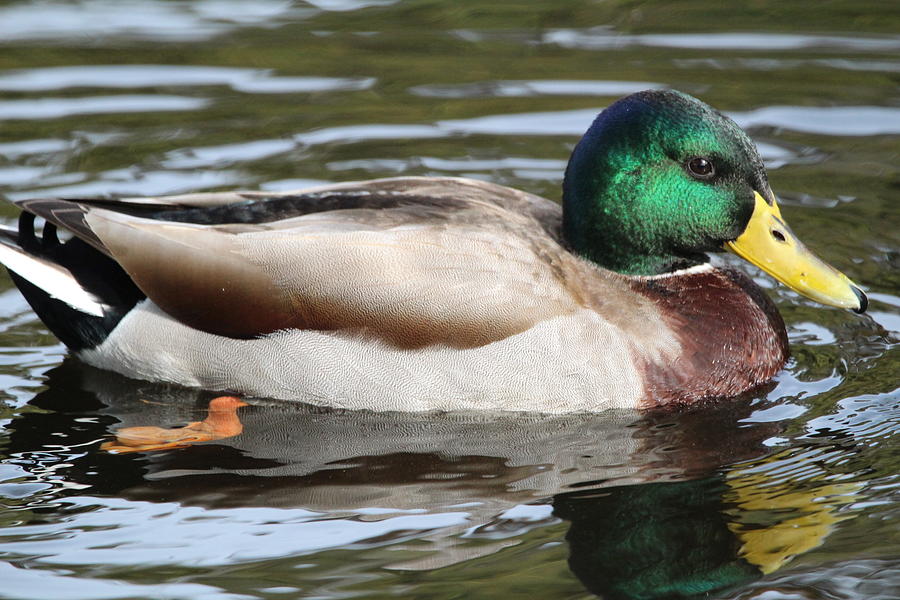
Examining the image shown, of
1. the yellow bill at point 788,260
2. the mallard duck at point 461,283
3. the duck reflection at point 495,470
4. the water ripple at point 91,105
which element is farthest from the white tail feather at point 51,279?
the water ripple at point 91,105

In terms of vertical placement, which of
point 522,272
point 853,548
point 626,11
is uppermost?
point 626,11

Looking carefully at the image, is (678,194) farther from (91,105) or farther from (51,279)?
(91,105)

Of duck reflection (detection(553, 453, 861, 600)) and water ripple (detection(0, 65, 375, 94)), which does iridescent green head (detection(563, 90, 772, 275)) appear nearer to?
duck reflection (detection(553, 453, 861, 600))

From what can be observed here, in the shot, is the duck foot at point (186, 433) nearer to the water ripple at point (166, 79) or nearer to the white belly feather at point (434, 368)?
the white belly feather at point (434, 368)

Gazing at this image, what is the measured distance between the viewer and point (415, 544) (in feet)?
16.5

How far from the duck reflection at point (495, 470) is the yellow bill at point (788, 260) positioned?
643mm

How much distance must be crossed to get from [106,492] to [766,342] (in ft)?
10.4

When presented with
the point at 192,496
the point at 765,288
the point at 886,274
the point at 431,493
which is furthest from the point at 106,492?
the point at 886,274

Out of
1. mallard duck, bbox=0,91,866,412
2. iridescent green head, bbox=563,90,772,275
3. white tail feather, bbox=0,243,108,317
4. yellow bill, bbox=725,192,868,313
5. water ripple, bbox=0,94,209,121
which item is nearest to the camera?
mallard duck, bbox=0,91,866,412

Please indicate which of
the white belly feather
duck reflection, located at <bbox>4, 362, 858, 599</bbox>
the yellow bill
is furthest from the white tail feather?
the yellow bill

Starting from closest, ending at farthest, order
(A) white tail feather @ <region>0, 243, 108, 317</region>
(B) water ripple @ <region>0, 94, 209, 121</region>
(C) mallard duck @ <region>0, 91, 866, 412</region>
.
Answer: (C) mallard duck @ <region>0, 91, 866, 412</region>, (A) white tail feather @ <region>0, 243, 108, 317</region>, (B) water ripple @ <region>0, 94, 209, 121</region>

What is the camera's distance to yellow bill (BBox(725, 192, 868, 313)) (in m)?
6.32

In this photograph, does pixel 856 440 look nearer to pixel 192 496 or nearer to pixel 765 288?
pixel 765 288

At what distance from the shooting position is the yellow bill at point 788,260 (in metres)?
6.32
